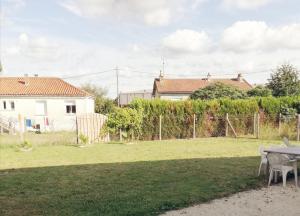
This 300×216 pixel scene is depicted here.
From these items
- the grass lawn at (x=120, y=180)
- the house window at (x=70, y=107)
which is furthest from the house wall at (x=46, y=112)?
the grass lawn at (x=120, y=180)

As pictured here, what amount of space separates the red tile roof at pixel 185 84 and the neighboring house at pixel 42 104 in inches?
627

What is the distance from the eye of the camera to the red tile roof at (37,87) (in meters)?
33.9

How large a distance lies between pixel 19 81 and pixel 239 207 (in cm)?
3486

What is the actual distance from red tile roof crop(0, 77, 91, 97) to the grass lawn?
20.7 m

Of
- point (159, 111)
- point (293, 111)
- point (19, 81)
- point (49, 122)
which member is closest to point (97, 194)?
point (159, 111)

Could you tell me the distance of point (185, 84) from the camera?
50.1m

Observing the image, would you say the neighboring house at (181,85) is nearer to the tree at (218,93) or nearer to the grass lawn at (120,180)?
the tree at (218,93)

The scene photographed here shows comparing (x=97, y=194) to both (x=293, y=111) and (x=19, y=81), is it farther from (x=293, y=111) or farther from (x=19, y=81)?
(x=19, y=81)

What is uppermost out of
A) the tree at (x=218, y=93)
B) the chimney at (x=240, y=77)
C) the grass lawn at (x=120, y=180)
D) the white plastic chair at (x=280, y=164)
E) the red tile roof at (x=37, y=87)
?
the chimney at (x=240, y=77)

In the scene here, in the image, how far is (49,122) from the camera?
32.2 m

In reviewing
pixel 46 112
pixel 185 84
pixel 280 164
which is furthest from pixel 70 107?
pixel 280 164

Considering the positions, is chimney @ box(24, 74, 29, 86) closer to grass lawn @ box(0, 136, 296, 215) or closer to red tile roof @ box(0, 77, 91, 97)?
red tile roof @ box(0, 77, 91, 97)

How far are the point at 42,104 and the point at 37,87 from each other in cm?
220

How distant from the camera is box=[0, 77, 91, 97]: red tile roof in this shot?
33875 mm
